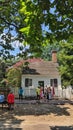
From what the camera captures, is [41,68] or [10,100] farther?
[41,68]

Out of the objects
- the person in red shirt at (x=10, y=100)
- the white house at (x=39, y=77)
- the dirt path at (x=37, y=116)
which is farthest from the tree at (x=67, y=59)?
the person in red shirt at (x=10, y=100)

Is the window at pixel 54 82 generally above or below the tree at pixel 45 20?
above

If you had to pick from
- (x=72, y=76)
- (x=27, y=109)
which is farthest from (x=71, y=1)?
(x=72, y=76)

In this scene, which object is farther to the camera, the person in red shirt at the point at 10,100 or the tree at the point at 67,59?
the tree at the point at 67,59

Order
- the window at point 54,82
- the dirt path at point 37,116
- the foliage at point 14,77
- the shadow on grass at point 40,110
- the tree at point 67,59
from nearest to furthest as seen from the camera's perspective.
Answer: the dirt path at point 37,116, the shadow on grass at point 40,110, the tree at point 67,59, the foliage at point 14,77, the window at point 54,82

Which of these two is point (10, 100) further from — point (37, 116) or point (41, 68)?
point (41, 68)

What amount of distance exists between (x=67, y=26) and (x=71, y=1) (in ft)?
4.52

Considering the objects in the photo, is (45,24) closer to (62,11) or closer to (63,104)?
(62,11)

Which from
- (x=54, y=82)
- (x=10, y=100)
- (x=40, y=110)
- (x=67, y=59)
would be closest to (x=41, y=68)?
(x=54, y=82)

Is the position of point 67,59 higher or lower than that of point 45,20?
higher

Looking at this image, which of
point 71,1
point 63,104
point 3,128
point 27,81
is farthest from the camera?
point 27,81

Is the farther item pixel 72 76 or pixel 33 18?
pixel 72 76

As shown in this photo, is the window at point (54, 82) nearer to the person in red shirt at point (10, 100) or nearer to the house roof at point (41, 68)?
the house roof at point (41, 68)

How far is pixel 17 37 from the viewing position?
26844 mm
